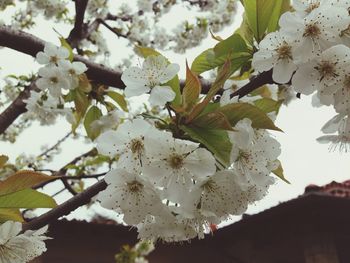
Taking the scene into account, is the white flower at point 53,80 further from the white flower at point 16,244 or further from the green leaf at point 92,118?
the white flower at point 16,244

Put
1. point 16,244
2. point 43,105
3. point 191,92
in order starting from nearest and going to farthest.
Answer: point 191,92
point 16,244
point 43,105

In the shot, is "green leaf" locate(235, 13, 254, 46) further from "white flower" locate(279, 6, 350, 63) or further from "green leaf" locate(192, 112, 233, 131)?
"green leaf" locate(192, 112, 233, 131)

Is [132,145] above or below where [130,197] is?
above

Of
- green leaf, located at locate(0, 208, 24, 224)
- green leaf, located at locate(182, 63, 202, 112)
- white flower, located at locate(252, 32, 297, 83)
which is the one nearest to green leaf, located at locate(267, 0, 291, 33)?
white flower, located at locate(252, 32, 297, 83)

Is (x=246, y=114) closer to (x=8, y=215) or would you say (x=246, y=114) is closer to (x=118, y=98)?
(x=8, y=215)

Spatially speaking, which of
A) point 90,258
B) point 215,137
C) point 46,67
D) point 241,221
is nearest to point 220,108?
point 215,137

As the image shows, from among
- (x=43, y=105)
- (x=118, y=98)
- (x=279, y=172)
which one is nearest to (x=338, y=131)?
(x=279, y=172)

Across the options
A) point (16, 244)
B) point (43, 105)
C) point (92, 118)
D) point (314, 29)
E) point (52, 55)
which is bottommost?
point (43, 105)

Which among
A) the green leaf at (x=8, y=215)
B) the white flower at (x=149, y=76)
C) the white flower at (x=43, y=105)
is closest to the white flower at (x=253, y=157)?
the white flower at (x=149, y=76)

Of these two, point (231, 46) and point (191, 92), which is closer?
point (191, 92)
